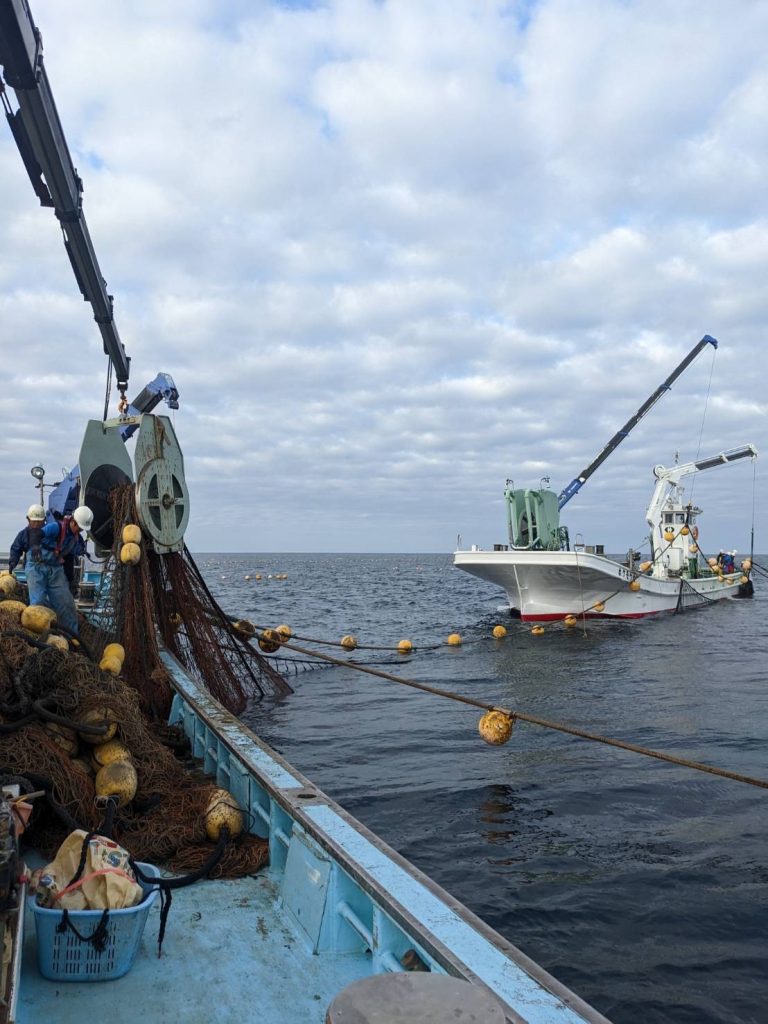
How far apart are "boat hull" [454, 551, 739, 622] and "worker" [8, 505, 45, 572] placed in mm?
19560

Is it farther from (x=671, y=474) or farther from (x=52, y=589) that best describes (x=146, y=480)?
(x=671, y=474)

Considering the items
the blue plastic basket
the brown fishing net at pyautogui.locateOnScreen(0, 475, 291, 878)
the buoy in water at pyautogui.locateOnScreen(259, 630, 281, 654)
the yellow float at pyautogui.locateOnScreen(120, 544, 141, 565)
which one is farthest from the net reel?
the blue plastic basket

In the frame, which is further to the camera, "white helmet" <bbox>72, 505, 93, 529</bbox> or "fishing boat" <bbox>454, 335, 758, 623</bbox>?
"fishing boat" <bbox>454, 335, 758, 623</bbox>

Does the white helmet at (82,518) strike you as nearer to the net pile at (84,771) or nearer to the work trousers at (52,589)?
the work trousers at (52,589)

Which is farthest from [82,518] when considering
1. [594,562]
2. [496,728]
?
[594,562]

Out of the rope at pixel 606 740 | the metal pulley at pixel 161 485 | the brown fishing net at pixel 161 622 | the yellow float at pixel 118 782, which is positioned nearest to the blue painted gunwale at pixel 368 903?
the yellow float at pixel 118 782

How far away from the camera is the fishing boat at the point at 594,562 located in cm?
2691

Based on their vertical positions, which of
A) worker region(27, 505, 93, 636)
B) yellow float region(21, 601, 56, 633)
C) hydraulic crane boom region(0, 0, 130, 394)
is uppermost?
hydraulic crane boom region(0, 0, 130, 394)

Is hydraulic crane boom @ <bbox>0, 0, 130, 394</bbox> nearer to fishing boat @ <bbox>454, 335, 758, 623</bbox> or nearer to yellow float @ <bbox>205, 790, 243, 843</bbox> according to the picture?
yellow float @ <bbox>205, 790, 243, 843</bbox>

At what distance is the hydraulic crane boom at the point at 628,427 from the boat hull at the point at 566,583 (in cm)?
620

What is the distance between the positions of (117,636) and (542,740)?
20.8ft

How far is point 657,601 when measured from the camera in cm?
3070

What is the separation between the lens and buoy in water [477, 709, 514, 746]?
23.1ft

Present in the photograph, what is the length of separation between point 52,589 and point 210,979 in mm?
6876
